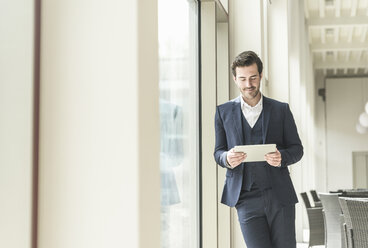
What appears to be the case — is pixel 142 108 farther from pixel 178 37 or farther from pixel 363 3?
pixel 363 3

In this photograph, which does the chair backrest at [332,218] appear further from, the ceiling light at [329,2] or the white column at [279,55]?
the ceiling light at [329,2]

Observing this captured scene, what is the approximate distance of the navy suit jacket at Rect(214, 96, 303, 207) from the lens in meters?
3.18

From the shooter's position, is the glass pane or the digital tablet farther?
the glass pane

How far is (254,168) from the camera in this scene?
3.21 metres

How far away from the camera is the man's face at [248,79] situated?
10.3 feet

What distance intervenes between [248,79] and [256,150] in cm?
40

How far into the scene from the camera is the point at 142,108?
1.83 metres

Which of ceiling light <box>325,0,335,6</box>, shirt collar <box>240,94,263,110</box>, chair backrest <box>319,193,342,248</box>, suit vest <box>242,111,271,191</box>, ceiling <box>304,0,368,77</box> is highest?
ceiling light <box>325,0,335,6</box>

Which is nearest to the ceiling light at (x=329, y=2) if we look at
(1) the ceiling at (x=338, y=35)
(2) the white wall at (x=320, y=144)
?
(1) the ceiling at (x=338, y=35)

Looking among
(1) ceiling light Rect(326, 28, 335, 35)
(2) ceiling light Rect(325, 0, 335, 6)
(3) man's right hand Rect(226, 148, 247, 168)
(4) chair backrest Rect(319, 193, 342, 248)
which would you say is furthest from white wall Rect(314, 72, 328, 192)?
(3) man's right hand Rect(226, 148, 247, 168)

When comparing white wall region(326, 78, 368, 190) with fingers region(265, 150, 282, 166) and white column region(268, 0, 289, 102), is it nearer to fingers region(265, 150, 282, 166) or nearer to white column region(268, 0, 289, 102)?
white column region(268, 0, 289, 102)

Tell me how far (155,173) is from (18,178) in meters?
0.42

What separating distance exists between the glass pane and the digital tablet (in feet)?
2.19

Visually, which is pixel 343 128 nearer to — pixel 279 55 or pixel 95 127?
pixel 279 55
